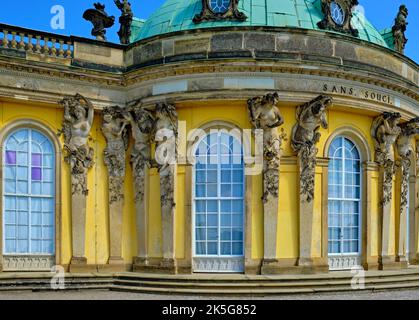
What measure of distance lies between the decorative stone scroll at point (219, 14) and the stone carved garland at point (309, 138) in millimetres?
3347

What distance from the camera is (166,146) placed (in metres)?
18.1

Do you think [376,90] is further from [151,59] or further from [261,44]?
[151,59]

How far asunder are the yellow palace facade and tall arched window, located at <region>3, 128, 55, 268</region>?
4 centimetres

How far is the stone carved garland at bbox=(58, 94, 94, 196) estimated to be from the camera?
18219mm

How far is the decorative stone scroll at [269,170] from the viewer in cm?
1742

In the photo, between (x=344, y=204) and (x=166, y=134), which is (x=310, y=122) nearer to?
(x=344, y=204)

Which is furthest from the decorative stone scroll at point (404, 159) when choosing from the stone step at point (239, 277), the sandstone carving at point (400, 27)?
the sandstone carving at point (400, 27)

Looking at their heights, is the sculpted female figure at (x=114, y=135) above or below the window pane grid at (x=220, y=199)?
above

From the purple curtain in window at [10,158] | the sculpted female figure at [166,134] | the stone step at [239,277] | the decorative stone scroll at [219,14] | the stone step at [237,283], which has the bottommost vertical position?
the stone step at [237,283]

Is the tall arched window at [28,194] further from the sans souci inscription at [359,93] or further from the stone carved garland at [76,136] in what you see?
the sans souci inscription at [359,93]

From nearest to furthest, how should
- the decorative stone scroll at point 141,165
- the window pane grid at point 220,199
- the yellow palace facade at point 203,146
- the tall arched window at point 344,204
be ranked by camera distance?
the yellow palace facade at point 203,146 < the window pane grid at point 220,199 < the decorative stone scroll at point 141,165 < the tall arched window at point 344,204

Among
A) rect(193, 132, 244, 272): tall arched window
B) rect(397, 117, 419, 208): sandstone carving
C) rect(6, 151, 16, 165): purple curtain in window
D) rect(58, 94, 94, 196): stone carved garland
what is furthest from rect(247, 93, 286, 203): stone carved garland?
rect(6, 151, 16, 165): purple curtain in window

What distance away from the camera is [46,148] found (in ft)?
59.8
